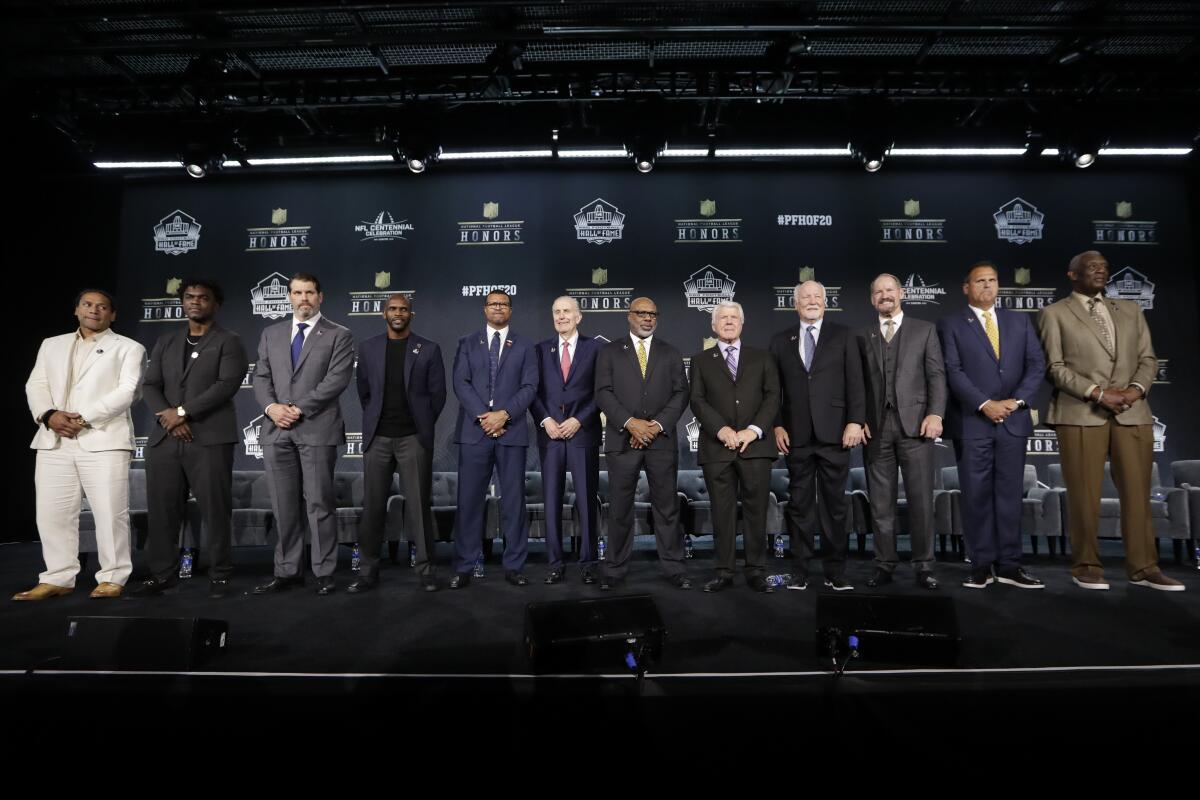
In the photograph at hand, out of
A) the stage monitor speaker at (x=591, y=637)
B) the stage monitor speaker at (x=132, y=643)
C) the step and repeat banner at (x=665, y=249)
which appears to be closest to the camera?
the stage monitor speaker at (x=591, y=637)

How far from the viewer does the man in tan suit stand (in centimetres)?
366

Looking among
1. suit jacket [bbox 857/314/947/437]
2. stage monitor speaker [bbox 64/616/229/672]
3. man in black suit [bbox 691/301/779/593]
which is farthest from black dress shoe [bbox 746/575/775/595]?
stage monitor speaker [bbox 64/616/229/672]

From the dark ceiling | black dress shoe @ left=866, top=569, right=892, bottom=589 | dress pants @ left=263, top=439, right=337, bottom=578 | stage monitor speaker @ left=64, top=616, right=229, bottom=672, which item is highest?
the dark ceiling

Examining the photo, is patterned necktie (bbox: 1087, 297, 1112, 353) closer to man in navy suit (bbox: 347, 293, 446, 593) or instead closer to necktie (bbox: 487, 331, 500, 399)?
necktie (bbox: 487, 331, 500, 399)

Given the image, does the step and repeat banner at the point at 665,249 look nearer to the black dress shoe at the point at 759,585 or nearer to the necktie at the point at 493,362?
the necktie at the point at 493,362

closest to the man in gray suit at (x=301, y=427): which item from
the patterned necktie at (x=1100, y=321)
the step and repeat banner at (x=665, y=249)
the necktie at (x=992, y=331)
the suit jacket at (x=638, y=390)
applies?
the suit jacket at (x=638, y=390)

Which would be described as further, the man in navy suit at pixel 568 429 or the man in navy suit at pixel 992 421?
the man in navy suit at pixel 568 429

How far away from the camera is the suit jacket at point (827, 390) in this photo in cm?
377

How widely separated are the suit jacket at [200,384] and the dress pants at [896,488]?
156 inches

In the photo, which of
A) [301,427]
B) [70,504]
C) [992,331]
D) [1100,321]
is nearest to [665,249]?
[992,331]

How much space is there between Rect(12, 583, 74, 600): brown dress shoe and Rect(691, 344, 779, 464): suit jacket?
3.94 m

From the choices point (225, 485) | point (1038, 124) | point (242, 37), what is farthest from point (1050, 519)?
point (242, 37)

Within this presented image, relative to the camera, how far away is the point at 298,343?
158 inches

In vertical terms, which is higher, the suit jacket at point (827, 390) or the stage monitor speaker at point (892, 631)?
the suit jacket at point (827, 390)
